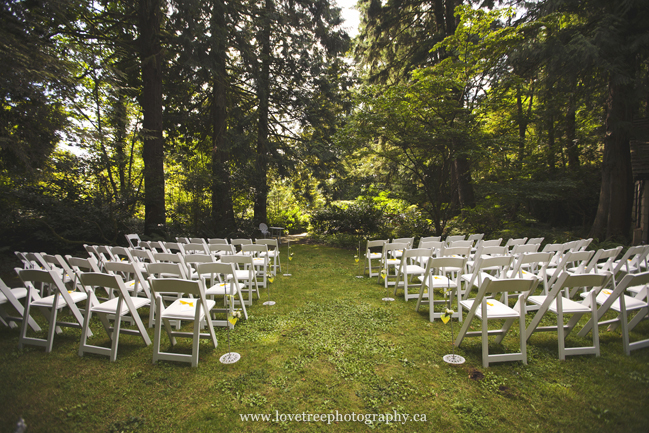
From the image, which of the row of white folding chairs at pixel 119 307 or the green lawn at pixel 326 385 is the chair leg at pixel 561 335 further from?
the row of white folding chairs at pixel 119 307

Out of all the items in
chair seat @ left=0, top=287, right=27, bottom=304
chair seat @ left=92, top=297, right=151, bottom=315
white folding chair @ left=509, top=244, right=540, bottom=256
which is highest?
white folding chair @ left=509, top=244, right=540, bottom=256

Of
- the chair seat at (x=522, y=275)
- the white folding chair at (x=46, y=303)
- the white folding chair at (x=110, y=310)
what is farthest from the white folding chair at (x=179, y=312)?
the chair seat at (x=522, y=275)

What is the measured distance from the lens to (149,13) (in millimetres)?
9305

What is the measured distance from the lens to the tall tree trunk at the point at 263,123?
1202 cm

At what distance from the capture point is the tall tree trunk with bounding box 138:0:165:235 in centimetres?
973

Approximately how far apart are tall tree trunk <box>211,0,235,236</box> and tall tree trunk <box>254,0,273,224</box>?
1266 mm

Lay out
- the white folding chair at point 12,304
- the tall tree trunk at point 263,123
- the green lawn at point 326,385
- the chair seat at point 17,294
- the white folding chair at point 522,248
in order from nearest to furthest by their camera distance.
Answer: the green lawn at point 326,385 < the white folding chair at point 12,304 < the chair seat at point 17,294 < the white folding chair at point 522,248 < the tall tree trunk at point 263,123

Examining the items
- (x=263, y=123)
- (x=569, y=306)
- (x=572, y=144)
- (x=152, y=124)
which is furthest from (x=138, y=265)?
(x=572, y=144)

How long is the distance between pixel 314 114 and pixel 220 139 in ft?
14.1

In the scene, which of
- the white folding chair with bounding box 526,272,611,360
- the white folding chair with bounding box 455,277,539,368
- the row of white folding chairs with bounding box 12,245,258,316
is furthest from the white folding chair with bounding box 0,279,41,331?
the white folding chair with bounding box 526,272,611,360

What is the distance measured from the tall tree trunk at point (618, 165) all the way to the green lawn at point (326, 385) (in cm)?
688

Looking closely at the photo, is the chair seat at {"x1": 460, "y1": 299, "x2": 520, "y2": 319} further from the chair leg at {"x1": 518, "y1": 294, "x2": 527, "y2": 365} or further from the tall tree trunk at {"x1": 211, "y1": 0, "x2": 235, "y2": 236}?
the tall tree trunk at {"x1": 211, "y1": 0, "x2": 235, "y2": 236}

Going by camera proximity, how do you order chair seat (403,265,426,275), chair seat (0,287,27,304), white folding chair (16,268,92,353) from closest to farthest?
white folding chair (16,268,92,353) → chair seat (0,287,27,304) → chair seat (403,265,426,275)

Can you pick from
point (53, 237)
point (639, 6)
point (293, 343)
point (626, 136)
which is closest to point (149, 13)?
point (53, 237)
